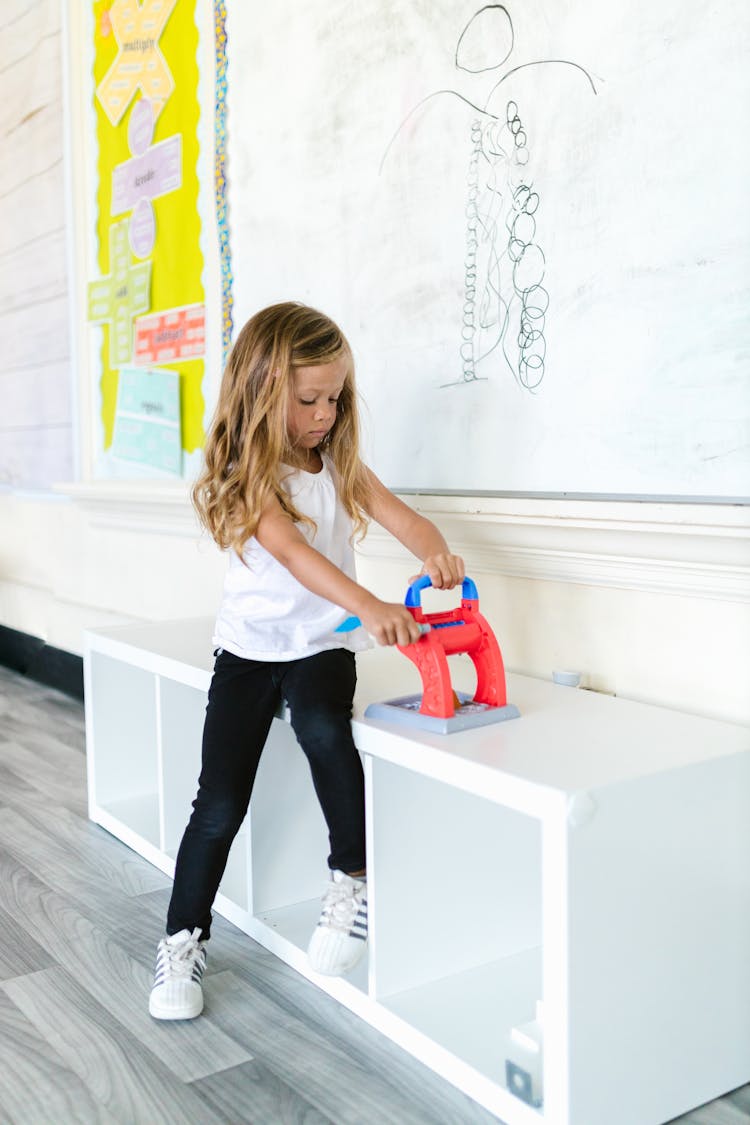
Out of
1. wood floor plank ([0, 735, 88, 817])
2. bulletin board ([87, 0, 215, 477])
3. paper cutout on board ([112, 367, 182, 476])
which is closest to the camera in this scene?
wood floor plank ([0, 735, 88, 817])

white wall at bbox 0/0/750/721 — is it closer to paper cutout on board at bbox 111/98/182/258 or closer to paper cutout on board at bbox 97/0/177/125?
paper cutout on board at bbox 111/98/182/258

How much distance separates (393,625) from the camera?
127cm

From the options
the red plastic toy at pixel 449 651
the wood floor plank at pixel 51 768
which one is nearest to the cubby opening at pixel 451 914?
the red plastic toy at pixel 449 651

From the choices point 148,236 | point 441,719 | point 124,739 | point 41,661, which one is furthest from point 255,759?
point 41,661

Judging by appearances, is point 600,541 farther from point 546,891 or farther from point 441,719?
point 546,891

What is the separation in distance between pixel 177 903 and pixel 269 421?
2.05 feet

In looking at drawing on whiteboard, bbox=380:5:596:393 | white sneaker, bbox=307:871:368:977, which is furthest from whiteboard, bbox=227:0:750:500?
white sneaker, bbox=307:871:368:977

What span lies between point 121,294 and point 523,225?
139cm

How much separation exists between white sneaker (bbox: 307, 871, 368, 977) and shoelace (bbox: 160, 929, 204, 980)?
15 centimetres

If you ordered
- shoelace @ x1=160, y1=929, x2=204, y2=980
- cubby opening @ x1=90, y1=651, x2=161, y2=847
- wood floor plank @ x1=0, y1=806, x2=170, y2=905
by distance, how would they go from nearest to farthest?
shoelace @ x1=160, y1=929, x2=204, y2=980 < wood floor plank @ x1=0, y1=806, x2=170, y2=905 < cubby opening @ x1=90, y1=651, x2=161, y2=847

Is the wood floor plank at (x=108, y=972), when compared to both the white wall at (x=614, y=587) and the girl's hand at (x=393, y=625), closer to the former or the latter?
the girl's hand at (x=393, y=625)

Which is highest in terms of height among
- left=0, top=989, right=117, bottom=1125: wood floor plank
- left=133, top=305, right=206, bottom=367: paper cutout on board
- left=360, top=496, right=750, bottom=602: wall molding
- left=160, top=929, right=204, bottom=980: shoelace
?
left=133, top=305, right=206, bottom=367: paper cutout on board

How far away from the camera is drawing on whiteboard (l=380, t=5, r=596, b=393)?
4.93 feet

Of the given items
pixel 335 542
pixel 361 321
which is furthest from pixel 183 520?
pixel 335 542
